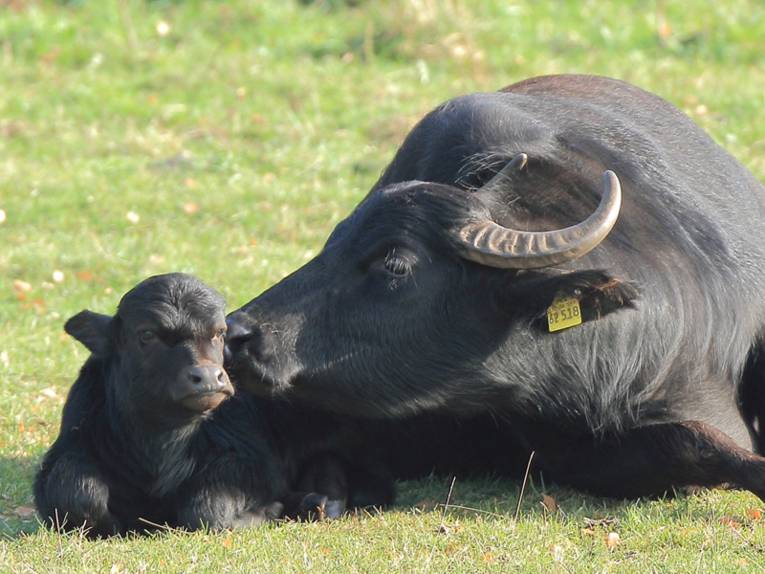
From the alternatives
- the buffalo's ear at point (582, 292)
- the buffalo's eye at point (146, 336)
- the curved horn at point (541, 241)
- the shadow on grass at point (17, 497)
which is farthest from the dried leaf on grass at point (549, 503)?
the shadow on grass at point (17, 497)

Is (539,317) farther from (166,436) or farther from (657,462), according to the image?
(166,436)

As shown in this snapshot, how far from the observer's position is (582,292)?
19.4 feet

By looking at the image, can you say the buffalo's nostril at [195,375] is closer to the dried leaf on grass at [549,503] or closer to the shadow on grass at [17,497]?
the shadow on grass at [17,497]

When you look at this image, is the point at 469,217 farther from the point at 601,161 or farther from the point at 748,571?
the point at 748,571

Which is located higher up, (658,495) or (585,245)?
(585,245)

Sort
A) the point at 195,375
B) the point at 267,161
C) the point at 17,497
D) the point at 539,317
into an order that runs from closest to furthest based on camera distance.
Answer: the point at 195,375, the point at 539,317, the point at 17,497, the point at 267,161

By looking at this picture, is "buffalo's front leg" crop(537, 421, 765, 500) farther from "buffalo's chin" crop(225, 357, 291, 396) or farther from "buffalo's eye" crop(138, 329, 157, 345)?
"buffalo's eye" crop(138, 329, 157, 345)

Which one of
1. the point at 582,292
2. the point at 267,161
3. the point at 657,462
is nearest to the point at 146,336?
the point at 582,292

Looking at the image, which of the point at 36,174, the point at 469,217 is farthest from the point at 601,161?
the point at 36,174

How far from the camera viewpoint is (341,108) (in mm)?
13766

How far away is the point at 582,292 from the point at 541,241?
26 centimetres

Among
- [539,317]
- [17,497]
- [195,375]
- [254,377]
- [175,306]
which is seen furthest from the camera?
[17,497]

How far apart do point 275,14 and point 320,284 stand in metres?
10.2

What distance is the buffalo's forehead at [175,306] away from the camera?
5.79 meters
